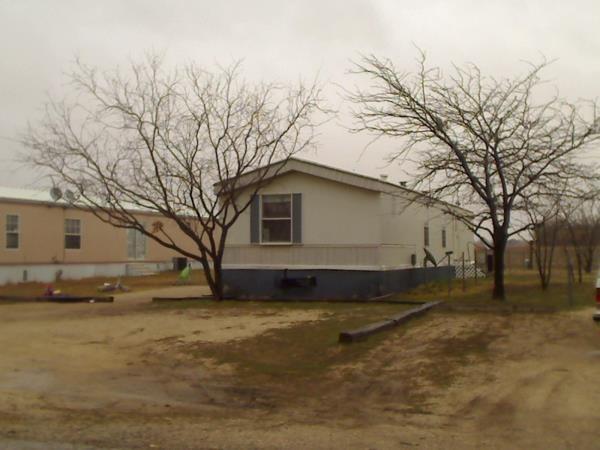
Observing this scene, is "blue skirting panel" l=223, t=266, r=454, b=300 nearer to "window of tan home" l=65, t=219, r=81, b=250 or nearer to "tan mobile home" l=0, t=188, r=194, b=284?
"tan mobile home" l=0, t=188, r=194, b=284

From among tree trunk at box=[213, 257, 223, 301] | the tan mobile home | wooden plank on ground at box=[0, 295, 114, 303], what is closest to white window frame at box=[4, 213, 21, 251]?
the tan mobile home

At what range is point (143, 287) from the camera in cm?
2698

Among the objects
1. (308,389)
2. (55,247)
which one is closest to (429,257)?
(55,247)

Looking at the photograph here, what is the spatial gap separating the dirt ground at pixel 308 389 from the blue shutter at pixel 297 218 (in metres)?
6.92

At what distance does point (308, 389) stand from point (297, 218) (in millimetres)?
12414

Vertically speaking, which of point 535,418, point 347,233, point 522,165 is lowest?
point 535,418

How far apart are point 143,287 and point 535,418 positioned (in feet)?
72.7

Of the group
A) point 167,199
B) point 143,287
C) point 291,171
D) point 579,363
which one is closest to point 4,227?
point 143,287

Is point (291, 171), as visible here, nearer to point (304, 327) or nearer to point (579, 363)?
point (304, 327)

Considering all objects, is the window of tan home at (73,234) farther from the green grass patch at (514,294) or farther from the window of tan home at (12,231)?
the green grass patch at (514,294)

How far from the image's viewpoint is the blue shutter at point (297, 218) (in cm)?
2030

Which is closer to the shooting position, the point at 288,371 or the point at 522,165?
the point at 288,371

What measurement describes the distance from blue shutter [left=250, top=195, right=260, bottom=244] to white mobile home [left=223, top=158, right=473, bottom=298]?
1.2 inches

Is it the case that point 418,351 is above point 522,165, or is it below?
below
